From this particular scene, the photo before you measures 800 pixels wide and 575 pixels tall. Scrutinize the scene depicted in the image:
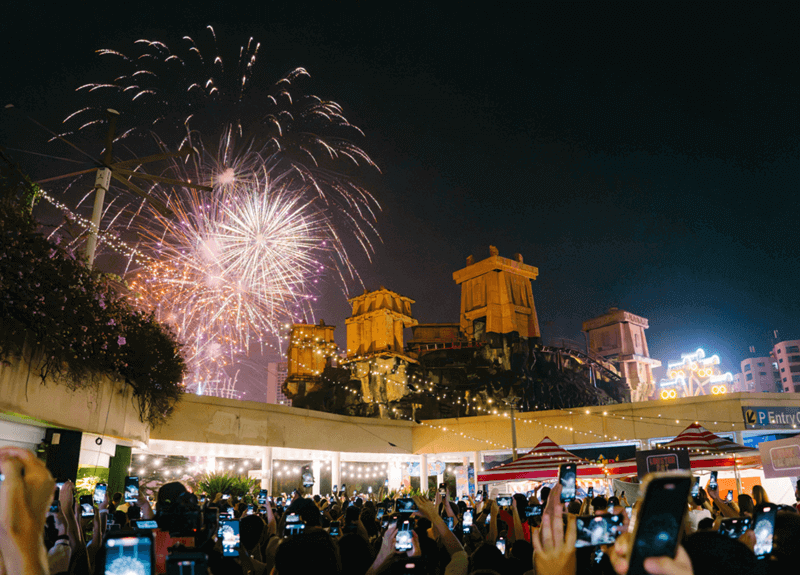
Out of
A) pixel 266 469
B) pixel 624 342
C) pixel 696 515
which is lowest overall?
pixel 696 515

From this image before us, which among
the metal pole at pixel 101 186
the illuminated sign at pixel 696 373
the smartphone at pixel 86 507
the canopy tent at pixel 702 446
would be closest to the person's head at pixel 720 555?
the smartphone at pixel 86 507

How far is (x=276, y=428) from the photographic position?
2839 cm

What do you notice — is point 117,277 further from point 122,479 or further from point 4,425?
point 122,479

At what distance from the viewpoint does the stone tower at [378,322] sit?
50656 mm

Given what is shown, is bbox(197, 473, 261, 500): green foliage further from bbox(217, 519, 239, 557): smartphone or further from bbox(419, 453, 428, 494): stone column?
bbox(419, 453, 428, 494): stone column

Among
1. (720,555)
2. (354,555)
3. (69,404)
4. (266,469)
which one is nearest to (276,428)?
(266,469)

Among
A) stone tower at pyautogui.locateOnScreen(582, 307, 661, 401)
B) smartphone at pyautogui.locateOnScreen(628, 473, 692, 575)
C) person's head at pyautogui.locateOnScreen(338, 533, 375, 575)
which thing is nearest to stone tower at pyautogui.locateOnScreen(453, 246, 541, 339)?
stone tower at pyautogui.locateOnScreen(582, 307, 661, 401)

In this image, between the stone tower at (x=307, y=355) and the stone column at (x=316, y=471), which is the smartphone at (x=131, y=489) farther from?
the stone tower at (x=307, y=355)

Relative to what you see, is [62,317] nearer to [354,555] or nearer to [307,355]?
[354,555]

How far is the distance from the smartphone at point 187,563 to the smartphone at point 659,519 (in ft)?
6.73

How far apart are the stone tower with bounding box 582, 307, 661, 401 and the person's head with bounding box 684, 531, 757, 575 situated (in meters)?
82.1

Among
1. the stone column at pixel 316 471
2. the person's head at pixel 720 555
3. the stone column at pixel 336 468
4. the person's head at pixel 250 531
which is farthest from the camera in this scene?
the stone column at pixel 316 471

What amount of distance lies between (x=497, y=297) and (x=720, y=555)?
50.9 metres

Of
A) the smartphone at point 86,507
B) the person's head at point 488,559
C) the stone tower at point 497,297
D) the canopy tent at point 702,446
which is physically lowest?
the person's head at point 488,559
